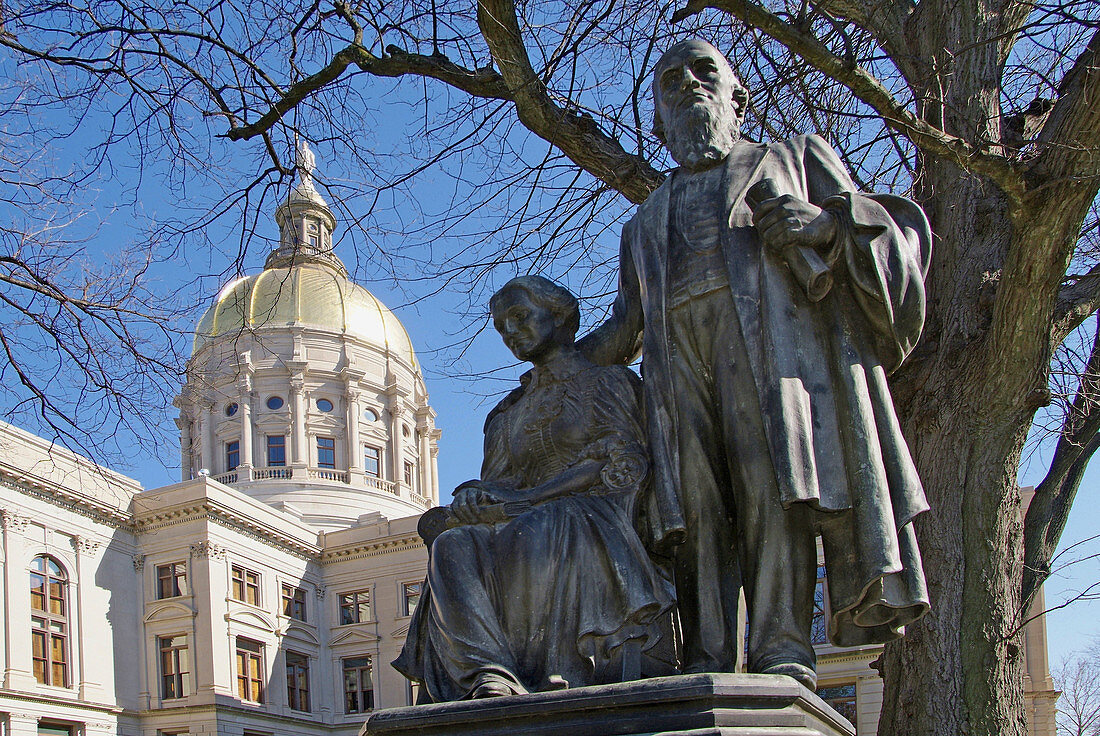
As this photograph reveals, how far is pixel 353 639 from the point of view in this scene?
55.3 m

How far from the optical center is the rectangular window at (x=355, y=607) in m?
56.0

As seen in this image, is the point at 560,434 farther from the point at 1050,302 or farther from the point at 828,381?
the point at 1050,302

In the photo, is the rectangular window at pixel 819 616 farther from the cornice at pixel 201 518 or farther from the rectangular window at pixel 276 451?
the rectangular window at pixel 276 451

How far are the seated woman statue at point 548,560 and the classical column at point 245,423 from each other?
61676 mm

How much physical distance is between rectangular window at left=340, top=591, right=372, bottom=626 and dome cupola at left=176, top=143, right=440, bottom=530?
15.9 ft

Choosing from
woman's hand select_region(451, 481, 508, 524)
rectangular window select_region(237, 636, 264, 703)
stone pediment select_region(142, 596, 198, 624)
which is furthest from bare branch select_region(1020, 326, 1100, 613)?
rectangular window select_region(237, 636, 264, 703)

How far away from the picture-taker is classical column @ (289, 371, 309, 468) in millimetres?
64312

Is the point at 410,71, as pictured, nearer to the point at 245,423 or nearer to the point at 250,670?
the point at 250,670

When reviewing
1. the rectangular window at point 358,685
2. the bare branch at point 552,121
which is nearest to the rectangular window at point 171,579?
the rectangular window at point 358,685

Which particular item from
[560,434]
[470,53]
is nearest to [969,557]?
[560,434]

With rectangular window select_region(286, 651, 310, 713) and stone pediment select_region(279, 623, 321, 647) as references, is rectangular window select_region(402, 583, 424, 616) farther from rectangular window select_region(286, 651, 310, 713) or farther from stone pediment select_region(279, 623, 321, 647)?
rectangular window select_region(286, 651, 310, 713)

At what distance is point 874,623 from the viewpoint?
3180 millimetres

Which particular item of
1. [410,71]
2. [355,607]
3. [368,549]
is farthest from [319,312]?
[410,71]

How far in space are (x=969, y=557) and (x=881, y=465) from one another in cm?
393
